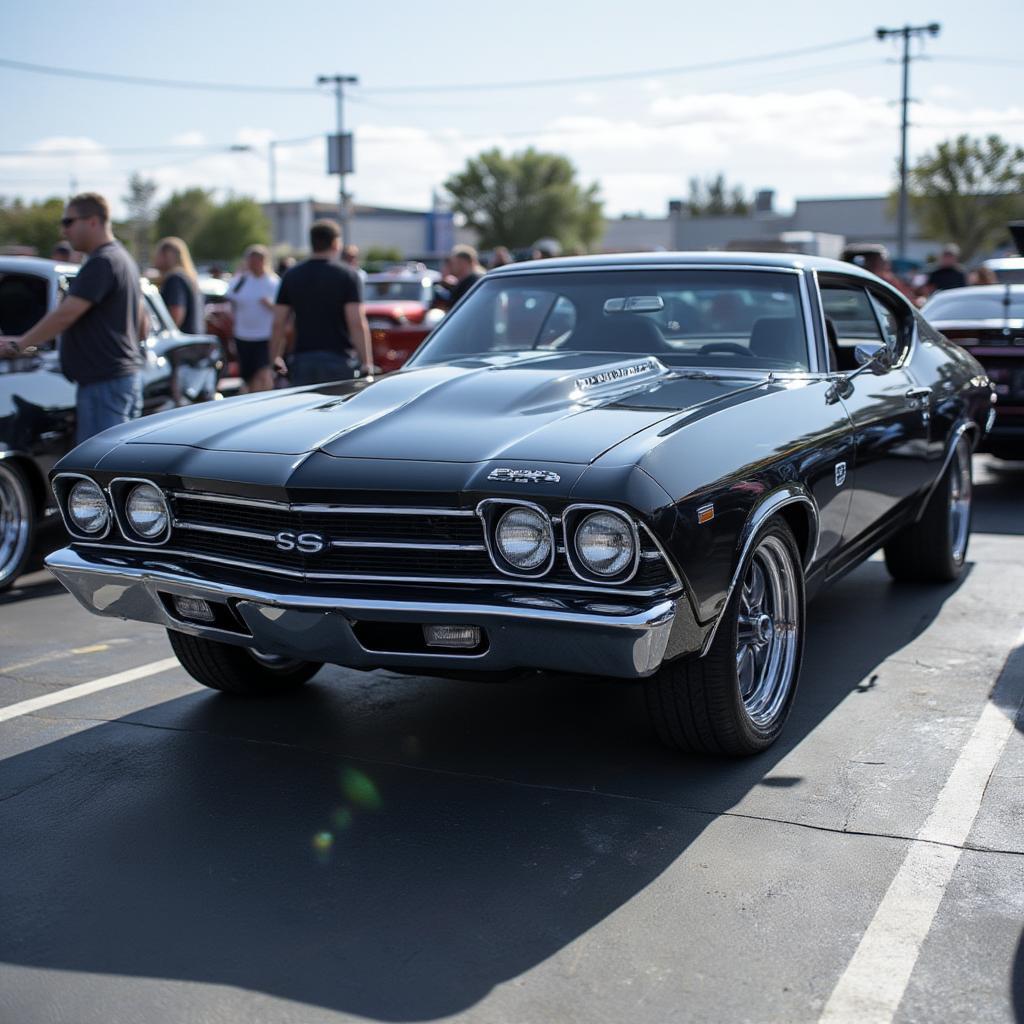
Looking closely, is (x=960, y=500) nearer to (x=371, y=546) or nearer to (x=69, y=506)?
(x=371, y=546)

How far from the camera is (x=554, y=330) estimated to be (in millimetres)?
5242

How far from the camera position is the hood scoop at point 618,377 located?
14.0ft

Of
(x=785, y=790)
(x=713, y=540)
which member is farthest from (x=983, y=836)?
(x=713, y=540)

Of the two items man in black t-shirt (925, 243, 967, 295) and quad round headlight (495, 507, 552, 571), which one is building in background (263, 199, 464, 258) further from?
quad round headlight (495, 507, 552, 571)

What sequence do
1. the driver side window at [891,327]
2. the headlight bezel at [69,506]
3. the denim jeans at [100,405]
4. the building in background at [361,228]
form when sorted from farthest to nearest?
the building in background at [361,228]
the denim jeans at [100,405]
the driver side window at [891,327]
the headlight bezel at [69,506]

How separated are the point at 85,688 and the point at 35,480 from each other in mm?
2253

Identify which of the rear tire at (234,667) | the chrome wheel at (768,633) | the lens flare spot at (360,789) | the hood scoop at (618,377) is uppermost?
the hood scoop at (618,377)

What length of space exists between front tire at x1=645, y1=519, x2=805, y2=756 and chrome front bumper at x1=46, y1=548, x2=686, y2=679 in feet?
1.36

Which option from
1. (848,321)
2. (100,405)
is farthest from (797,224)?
(100,405)

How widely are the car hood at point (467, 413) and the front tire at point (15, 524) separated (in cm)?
266

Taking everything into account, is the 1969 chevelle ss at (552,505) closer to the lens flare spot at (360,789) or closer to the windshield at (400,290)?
the lens flare spot at (360,789)

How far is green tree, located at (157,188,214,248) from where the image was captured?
10862 centimetres

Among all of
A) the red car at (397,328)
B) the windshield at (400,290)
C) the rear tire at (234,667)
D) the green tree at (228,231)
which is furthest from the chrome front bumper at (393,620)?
the green tree at (228,231)

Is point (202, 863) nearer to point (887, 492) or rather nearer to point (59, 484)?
point (59, 484)
